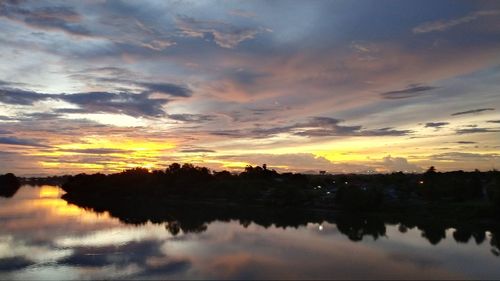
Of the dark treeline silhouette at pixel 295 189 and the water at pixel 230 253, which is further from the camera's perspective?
the dark treeline silhouette at pixel 295 189

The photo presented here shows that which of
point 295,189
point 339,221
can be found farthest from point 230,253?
point 295,189

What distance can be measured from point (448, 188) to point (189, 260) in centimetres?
4409

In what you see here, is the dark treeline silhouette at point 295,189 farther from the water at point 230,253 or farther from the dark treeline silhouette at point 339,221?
the water at point 230,253

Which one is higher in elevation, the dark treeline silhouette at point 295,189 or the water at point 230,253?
the dark treeline silhouette at point 295,189

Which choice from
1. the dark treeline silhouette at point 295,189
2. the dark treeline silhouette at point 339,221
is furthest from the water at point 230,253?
the dark treeline silhouette at point 295,189

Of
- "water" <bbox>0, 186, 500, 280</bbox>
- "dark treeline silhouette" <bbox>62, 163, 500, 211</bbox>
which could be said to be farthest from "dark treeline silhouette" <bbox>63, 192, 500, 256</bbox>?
"dark treeline silhouette" <bbox>62, 163, 500, 211</bbox>

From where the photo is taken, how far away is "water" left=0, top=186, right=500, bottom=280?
25406mm

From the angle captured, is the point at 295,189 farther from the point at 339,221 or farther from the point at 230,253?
the point at 230,253

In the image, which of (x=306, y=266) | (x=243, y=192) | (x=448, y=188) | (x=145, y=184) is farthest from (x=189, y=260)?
(x=145, y=184)

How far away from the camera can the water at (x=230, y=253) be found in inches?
1000

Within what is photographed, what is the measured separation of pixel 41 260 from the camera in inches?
1073

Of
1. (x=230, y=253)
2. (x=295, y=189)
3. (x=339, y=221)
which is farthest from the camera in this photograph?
(x=295, y=189)

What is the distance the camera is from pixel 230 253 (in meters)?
32.2

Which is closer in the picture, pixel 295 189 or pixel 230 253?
pixel 230 253
